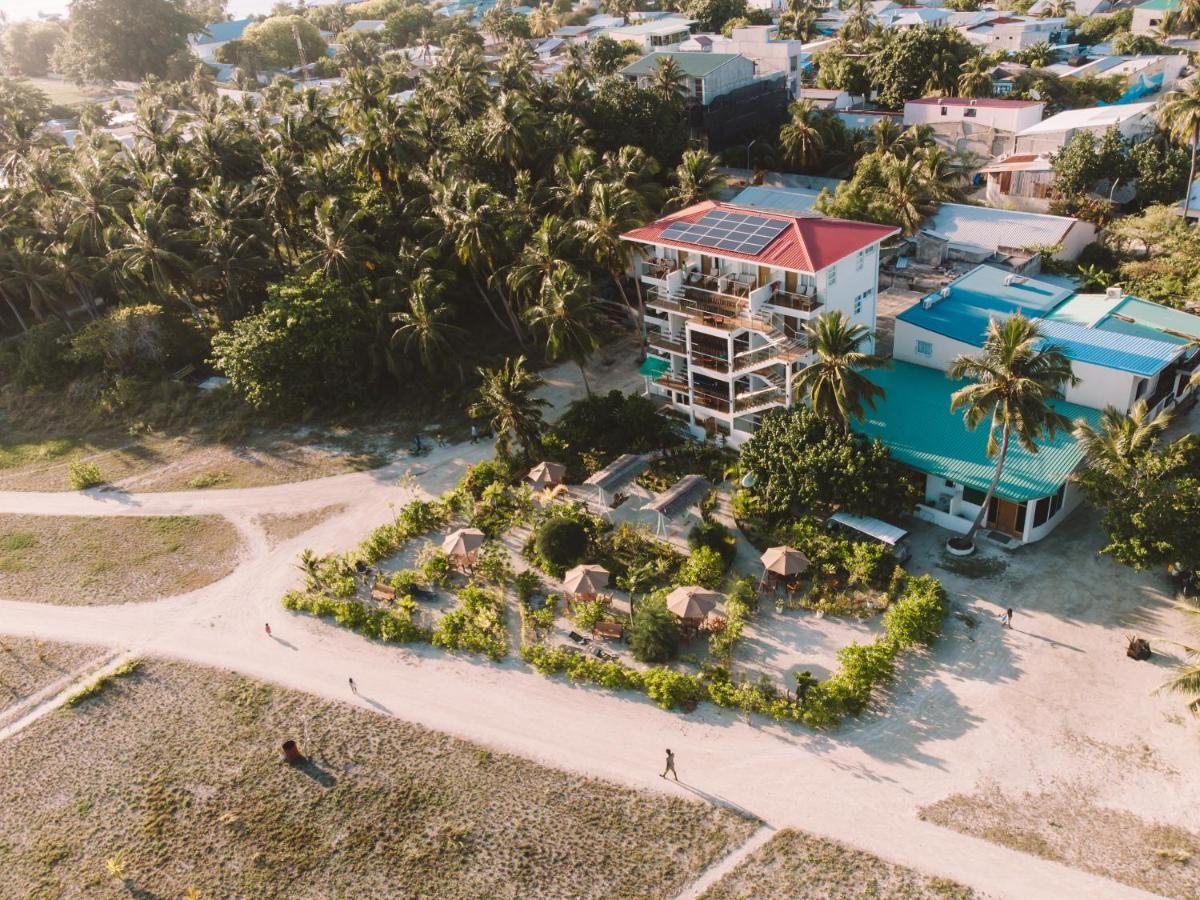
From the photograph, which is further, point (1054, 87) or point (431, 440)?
point (1054, 87)

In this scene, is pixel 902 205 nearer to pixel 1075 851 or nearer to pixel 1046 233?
pixel 1046 233

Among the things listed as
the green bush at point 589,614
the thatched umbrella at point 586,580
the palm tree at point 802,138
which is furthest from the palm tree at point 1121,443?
the palm tree at point 802,138

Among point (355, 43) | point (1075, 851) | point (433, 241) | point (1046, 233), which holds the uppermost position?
point (355, 43)

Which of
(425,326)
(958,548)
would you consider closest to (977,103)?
(958,548)

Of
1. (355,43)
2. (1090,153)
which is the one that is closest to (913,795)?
(1090,153)

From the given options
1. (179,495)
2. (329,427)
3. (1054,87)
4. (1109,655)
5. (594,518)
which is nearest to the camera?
(1109,655)

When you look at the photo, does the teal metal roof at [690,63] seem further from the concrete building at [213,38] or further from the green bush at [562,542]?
the concrete building at [213,38]
